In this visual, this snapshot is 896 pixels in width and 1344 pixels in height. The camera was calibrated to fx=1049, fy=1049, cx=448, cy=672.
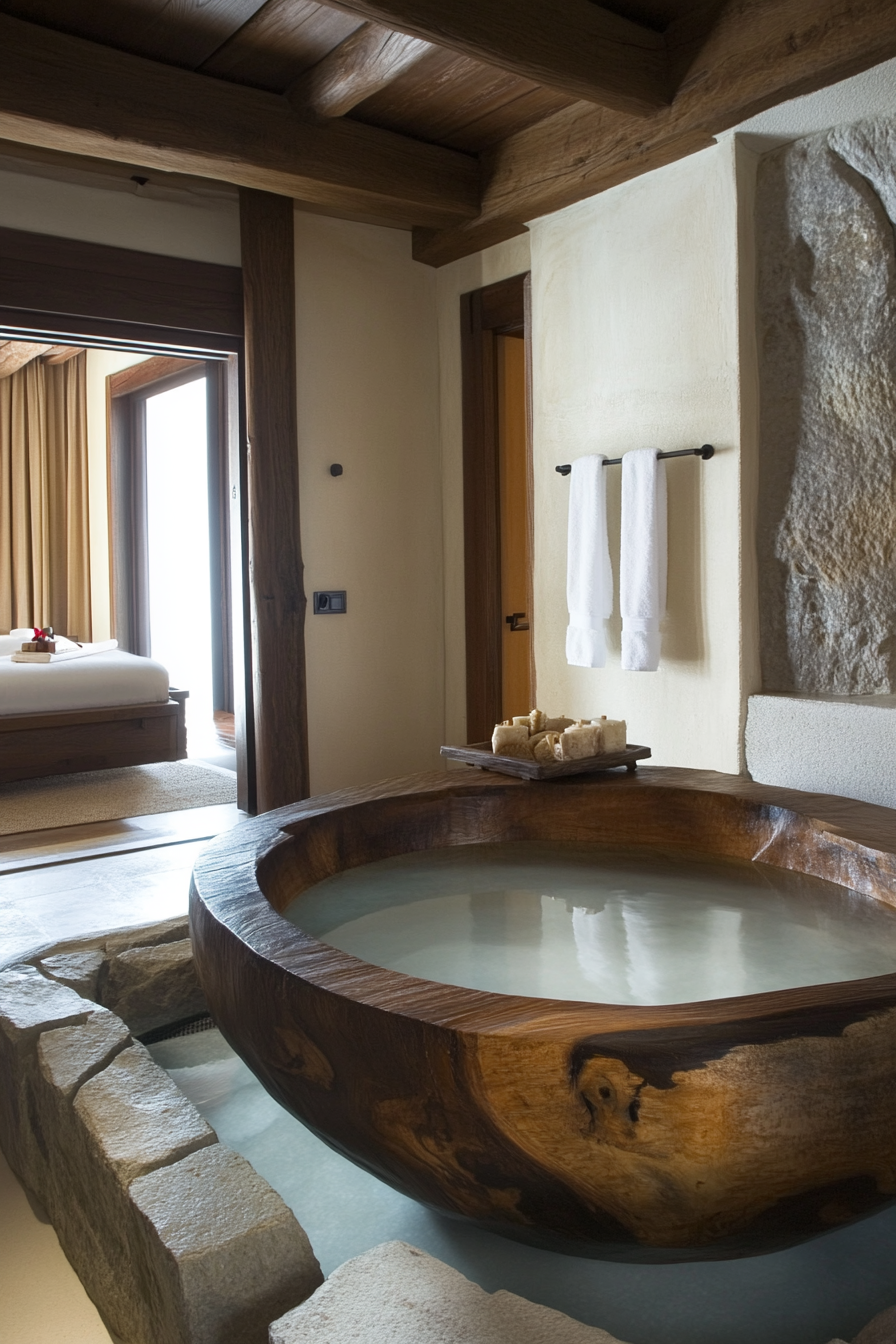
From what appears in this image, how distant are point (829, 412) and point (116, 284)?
2343 millimetres

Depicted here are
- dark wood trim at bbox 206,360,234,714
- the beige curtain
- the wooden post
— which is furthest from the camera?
the beige curtain

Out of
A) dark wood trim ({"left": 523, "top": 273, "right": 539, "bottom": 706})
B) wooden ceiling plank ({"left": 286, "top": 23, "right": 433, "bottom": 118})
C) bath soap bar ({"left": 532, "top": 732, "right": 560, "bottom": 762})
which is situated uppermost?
wooden ceiling plank ({"left": 286, "top": 23, "right": 433, "bottom": 118})

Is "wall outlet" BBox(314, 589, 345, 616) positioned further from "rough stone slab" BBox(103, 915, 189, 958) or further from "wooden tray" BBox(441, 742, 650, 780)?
"rough stone slab" BBox(103, 915, 189, 958)

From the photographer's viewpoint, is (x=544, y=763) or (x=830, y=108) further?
(x=830, y=108)

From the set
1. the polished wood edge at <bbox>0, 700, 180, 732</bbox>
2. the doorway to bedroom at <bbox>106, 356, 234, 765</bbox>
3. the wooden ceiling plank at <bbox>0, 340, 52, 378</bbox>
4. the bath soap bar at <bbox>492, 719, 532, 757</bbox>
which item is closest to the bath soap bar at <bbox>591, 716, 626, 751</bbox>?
the bath soap bar at <bbox>492, 719, 532, 757</bbox>

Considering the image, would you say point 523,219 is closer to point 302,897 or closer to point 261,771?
point 261,771

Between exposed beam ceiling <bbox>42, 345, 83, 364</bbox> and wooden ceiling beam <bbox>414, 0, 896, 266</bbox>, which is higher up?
exposed beam ceiling <bbox>42, 345, 83, 364</bbox>

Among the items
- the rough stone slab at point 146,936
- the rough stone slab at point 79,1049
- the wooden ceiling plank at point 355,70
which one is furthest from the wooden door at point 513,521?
the rough stone slab at point 79,1049

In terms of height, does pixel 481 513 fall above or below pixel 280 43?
below

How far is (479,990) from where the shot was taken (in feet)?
4.33

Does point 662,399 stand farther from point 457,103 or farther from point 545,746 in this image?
point 545,746

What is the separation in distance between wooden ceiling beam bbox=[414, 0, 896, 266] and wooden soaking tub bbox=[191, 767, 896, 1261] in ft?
7.44


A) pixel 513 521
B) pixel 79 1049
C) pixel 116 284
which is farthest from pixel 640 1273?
pixel 116 284

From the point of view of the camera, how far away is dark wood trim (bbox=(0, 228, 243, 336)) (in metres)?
3.36
